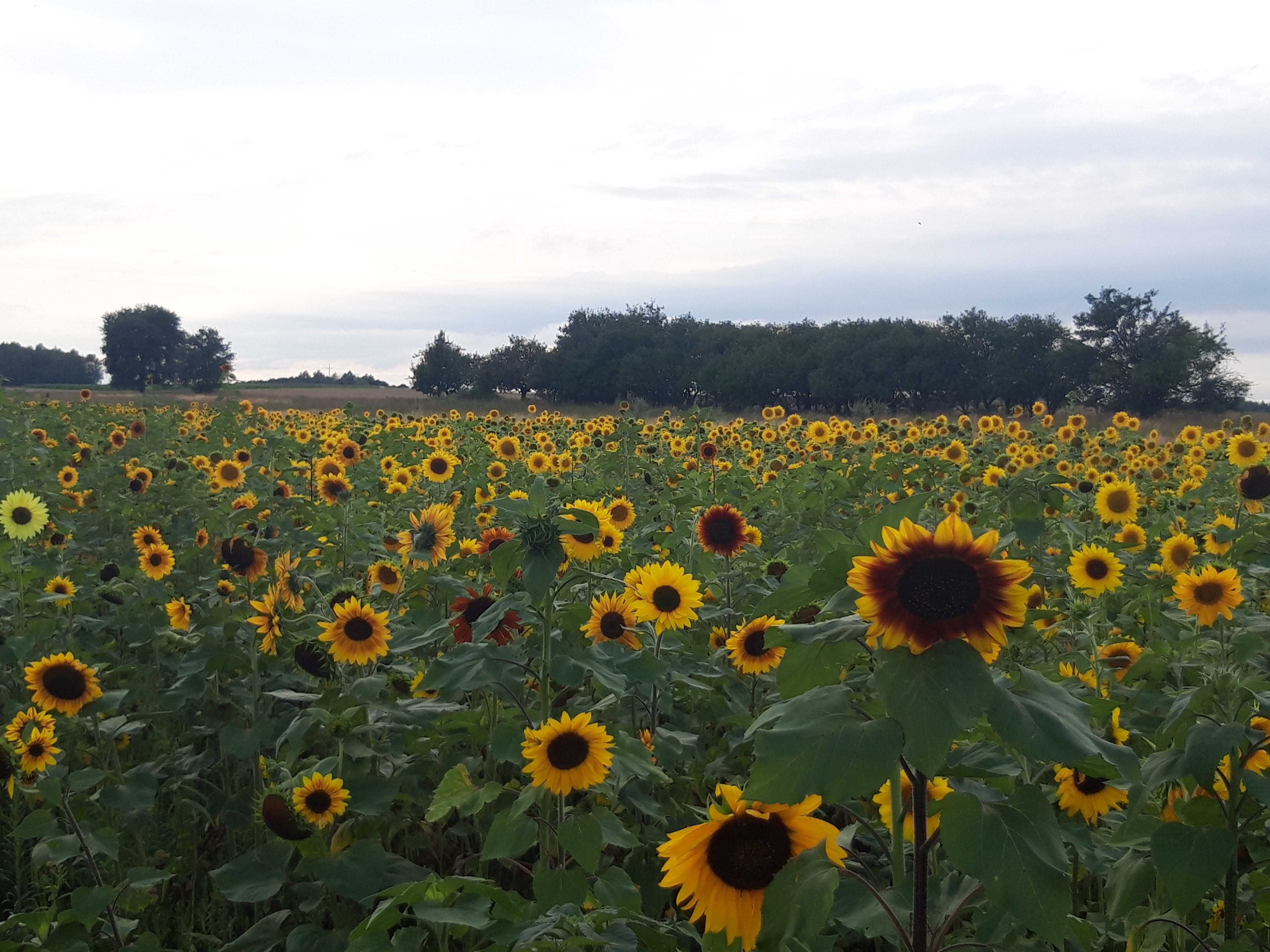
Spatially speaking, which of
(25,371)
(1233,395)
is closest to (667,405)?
(1233,395)

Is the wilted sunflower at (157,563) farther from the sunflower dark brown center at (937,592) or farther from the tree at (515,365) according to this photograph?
the tree at (515,365)

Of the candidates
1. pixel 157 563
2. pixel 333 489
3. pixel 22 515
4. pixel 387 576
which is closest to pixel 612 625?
pixel 387 576

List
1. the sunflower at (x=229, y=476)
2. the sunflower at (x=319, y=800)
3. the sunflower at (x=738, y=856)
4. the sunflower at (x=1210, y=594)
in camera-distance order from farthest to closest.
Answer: the sunflower at (x=229, y=476) → the sunflower at (x=1210, y=594) → the sunflower at (x=319, y=800) → the sunflower at (x=738, y=856)

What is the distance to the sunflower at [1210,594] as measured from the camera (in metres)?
3.32

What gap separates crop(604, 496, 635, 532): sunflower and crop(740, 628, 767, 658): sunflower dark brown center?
85.3 inches

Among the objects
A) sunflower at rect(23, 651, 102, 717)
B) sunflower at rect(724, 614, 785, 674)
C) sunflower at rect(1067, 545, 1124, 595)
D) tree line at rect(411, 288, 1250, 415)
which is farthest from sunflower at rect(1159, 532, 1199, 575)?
tree line at rect(411, 288, 1250, 415)

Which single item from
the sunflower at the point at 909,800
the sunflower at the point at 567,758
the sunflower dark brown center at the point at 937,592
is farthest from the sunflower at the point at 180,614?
the sunflower dark brown center at the point at 937,592

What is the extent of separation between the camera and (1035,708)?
4.27ft

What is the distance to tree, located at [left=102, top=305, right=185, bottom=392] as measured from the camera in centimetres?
7512

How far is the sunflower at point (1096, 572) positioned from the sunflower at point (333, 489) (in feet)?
13.4

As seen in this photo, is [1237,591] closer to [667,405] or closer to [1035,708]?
[1035,708]

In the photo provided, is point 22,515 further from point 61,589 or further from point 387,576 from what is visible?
point 387,576

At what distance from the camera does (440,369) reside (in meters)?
50.8

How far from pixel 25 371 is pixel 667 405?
79664 mm
